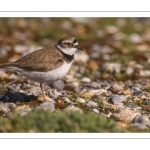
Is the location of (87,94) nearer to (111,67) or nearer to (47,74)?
(47,74)

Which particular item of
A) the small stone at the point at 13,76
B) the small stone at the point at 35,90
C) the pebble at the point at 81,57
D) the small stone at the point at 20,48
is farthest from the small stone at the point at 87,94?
the small stone at the point at 20,48

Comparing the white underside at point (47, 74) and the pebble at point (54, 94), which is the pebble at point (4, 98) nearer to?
the white underside at point (47, 74)

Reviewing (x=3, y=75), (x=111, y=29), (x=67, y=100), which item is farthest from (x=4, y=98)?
(x=111, y=29)

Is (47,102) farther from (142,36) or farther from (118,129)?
(142,36)

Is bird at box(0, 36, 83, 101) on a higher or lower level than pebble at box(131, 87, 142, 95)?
higher

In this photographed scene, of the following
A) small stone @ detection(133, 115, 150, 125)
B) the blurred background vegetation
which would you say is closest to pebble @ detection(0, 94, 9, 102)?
small stone @ detection(133, 115, 150, 125)

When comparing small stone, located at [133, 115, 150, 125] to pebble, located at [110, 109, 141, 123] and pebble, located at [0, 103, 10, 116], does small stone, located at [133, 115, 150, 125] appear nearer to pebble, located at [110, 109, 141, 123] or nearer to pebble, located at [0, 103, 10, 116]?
pebble, located at [110, 109, 141, 123]
